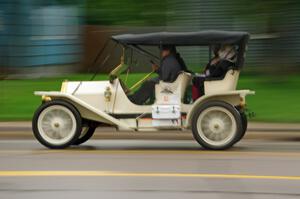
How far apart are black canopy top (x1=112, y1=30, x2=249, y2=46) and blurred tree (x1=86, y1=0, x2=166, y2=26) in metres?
8.92

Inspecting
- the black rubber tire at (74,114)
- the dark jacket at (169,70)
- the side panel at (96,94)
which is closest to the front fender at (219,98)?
the dark jacket at (169,70)

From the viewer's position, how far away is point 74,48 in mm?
25156

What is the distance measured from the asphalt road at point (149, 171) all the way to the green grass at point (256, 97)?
2390mm

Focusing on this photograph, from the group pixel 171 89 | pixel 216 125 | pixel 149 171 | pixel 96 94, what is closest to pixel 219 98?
pixel 216 125

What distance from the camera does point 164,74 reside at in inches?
452

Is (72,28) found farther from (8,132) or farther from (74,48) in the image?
(8,132)

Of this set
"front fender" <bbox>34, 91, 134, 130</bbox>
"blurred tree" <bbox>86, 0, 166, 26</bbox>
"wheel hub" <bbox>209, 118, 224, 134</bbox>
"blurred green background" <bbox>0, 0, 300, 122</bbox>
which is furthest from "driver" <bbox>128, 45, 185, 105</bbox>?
"blurred tree" <bbox>86, 0, 166, 26</bbox>

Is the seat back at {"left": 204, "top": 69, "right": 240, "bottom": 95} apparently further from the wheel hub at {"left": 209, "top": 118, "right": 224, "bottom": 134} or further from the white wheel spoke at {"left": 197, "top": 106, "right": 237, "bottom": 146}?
the wheel hub at {"left": 209, "top": 118, "right": 224, "bottom": 134}

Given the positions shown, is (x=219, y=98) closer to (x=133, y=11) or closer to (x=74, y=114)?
(x=74, y=114)

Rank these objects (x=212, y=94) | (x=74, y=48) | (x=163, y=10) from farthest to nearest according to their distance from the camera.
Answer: (x=74, y=48) → (x=163, y=10) → (x=212, y=94)

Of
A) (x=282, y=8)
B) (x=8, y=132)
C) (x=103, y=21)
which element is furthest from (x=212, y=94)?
(x=103, y=21)

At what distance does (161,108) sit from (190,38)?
1171 millimetres

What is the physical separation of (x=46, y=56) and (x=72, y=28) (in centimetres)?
154

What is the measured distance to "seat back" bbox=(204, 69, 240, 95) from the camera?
11.4 meters
